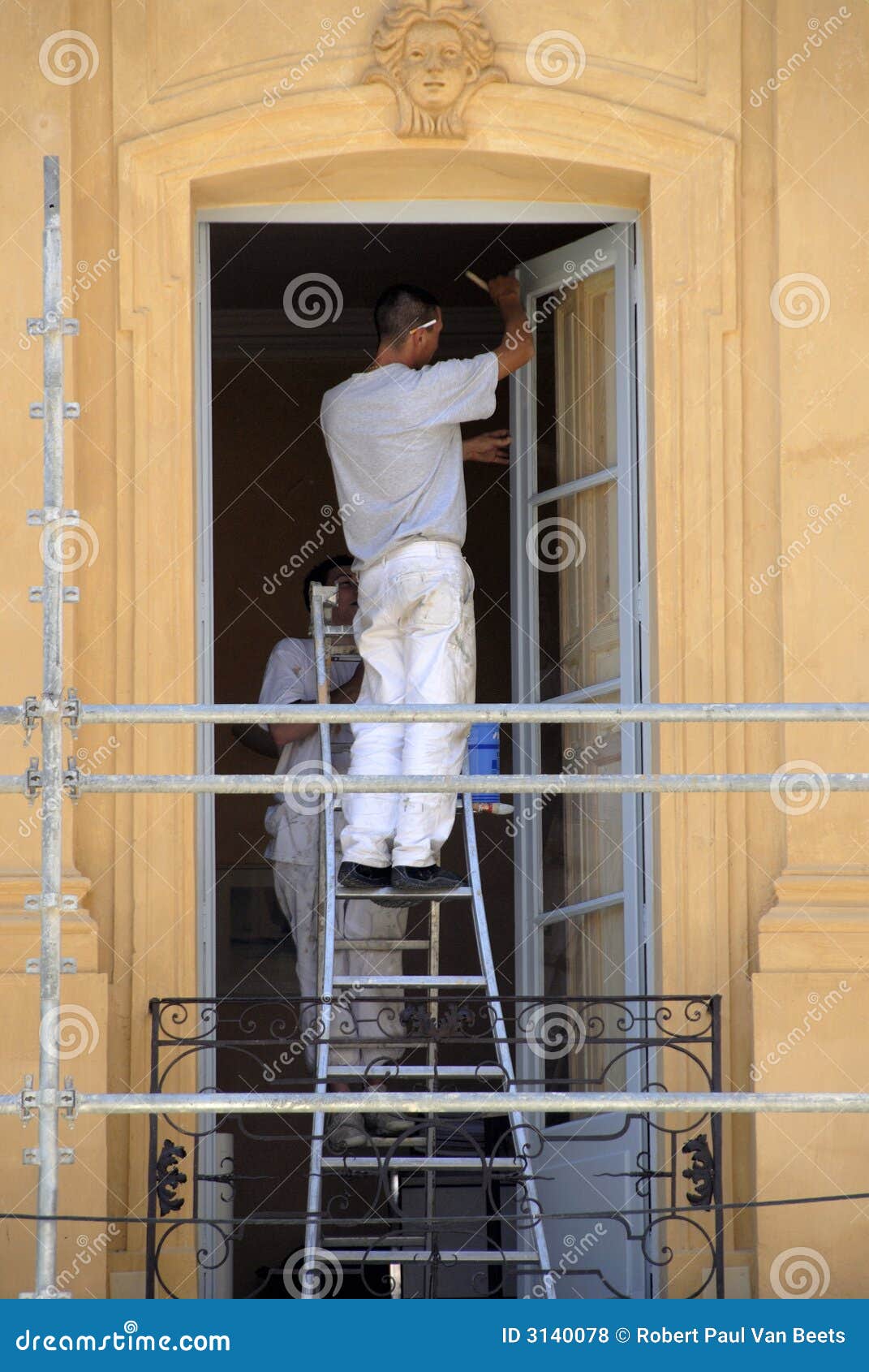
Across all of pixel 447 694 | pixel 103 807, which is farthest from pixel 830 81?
pixel 103 807

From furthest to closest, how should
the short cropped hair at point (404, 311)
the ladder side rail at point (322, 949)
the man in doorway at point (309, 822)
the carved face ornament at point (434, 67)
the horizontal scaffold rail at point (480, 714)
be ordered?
the man in doorway at point (309, 822) → the short cropped hair at point (404, 311) → the carved face ornament at point (434, 67) → the ladder side rail at point (322, 949) → the horizontal scaffold rail at point (480, 714)

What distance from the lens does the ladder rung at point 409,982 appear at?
568 centimetres

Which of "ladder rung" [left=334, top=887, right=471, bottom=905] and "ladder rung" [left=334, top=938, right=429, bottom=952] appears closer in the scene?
"ladder rung" [left=334, top=887, right=471, bottom=905]

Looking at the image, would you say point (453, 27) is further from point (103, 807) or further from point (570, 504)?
point (103, 807)

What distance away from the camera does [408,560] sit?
618 centimetres

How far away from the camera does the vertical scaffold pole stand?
4.43 metres

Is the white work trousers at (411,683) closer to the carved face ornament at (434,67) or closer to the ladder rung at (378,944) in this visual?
the ladder rung at (378,944)

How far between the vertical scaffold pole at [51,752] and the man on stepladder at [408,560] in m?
1.57

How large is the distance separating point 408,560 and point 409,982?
48.3 inches

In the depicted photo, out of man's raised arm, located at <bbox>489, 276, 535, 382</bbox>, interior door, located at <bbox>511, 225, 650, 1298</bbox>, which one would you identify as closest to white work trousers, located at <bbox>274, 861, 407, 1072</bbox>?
interior door, located at <bbox>511, 225, 650, 1298</bbox>

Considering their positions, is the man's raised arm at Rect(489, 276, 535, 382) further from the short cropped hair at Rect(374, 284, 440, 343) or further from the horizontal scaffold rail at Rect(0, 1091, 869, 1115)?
the horizontal scaffold rail at Rect(0, 1091, 869, 1115)

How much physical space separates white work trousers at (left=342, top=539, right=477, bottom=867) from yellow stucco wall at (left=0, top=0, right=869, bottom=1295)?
1.74ft

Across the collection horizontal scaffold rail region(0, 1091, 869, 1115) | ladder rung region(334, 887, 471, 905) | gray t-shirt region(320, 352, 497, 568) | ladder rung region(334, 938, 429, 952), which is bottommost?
horizontal scaffold rail region(0, 1091, 869, 1115)

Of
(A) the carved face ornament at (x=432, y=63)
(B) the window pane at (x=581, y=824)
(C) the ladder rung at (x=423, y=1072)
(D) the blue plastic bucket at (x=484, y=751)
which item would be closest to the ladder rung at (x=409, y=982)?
(C) the ladder rung at (x=423, y=1072)
